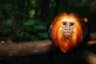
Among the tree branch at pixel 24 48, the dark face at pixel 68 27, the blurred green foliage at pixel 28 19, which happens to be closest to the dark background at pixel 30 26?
the blurred green foliage at pixel 28 19

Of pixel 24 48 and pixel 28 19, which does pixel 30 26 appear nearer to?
pixel 28 19

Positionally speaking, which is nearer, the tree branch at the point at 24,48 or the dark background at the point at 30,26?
the tree branch at the point at 24,48

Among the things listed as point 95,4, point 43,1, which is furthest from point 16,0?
point 95,4

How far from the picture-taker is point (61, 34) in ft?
4.47

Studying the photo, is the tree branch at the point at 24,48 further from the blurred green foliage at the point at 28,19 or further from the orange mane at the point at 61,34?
the blurred green foliage at the point at 28,19

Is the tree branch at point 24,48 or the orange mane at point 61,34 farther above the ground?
the orange mane at point 61,34

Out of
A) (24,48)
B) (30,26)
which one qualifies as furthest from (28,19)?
(24,48)

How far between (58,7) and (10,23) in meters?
0.58

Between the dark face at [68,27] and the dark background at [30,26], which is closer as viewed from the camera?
the dark face at [68,27]

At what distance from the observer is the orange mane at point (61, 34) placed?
1354 millimetres

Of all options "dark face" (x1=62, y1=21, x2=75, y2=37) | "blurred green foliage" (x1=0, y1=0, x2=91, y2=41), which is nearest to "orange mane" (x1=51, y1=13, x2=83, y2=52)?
"dark face" (x1=62, y1=21, x2=75, y2=37)

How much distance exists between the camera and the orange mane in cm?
135

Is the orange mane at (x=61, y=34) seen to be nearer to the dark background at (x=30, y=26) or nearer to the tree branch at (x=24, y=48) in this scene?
the tree branch at (x=24, y=48)

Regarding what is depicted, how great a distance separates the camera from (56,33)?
53.8 inches
